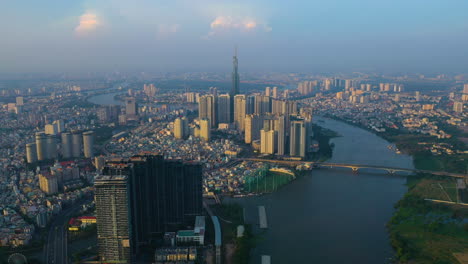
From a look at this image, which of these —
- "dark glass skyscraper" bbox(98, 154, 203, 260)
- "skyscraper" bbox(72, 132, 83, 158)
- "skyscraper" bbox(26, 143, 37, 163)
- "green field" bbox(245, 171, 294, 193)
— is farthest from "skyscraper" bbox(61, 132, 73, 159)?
"dark glass skyscraper" bbox(98, 154, 203, 260)

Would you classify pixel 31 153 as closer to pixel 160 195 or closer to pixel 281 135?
pixel 160 195

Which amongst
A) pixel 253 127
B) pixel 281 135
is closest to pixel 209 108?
pixel 253 127

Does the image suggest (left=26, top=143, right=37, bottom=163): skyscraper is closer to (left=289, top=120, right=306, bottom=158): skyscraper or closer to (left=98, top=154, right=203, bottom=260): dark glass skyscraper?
(left=98, top=154, right=203, bottom=260): dark glass skyscraper

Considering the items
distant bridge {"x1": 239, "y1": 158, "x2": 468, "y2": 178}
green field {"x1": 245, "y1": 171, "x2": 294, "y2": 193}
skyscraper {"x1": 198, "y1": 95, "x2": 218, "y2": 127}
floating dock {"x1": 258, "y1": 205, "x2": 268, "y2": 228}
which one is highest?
skyscraper {"x1": 198, "y1": 95, "x2": 218, "y2": 127}

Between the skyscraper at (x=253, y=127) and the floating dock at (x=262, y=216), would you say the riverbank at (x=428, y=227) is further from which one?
the skyscraper at (x=253, y=127)

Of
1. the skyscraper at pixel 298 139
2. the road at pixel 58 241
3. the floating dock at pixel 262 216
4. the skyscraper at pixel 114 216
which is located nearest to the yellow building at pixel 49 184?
the road at pixel 58 241

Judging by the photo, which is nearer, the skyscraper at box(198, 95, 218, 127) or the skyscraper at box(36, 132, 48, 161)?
the skyscraper at box(36, 132, 48, 161)
